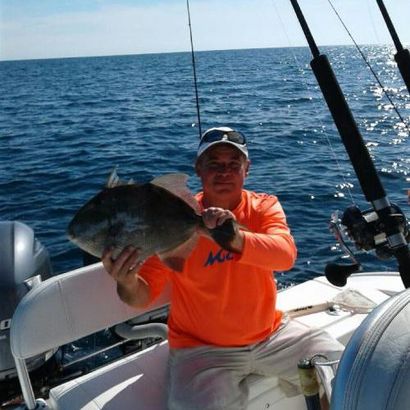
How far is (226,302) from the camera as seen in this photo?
2857 mm

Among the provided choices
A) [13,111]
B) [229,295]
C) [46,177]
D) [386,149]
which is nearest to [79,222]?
[229,295]

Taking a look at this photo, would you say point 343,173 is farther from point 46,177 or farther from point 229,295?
point 229,295

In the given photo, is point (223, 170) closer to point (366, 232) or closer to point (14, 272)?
point (366, 232)

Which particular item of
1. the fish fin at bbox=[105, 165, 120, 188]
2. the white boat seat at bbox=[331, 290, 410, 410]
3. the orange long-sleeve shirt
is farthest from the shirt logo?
the white boat seat at bbox=[331, 290, 410, 410]

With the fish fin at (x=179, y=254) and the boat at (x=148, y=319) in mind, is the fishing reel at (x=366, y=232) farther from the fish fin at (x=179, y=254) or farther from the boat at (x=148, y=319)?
the fish fin at (x=179, y=254)

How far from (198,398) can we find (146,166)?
35.8ft

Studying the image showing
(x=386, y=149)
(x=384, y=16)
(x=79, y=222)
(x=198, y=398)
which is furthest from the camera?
(x=386, y=149)

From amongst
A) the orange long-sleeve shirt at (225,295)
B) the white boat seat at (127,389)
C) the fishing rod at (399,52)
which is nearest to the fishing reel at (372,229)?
the orange long-sleeve shirt at (225,295)

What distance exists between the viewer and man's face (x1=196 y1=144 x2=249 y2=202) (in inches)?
117

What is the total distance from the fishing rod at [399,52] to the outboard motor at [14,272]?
3002 millimetres

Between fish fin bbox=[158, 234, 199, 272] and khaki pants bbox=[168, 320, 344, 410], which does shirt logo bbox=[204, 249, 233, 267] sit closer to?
fish fin bbox=[158, 234, 199, 272]

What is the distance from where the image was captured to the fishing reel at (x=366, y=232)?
251 centimetres

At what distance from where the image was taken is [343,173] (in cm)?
1145

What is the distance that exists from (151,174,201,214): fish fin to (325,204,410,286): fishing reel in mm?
786
